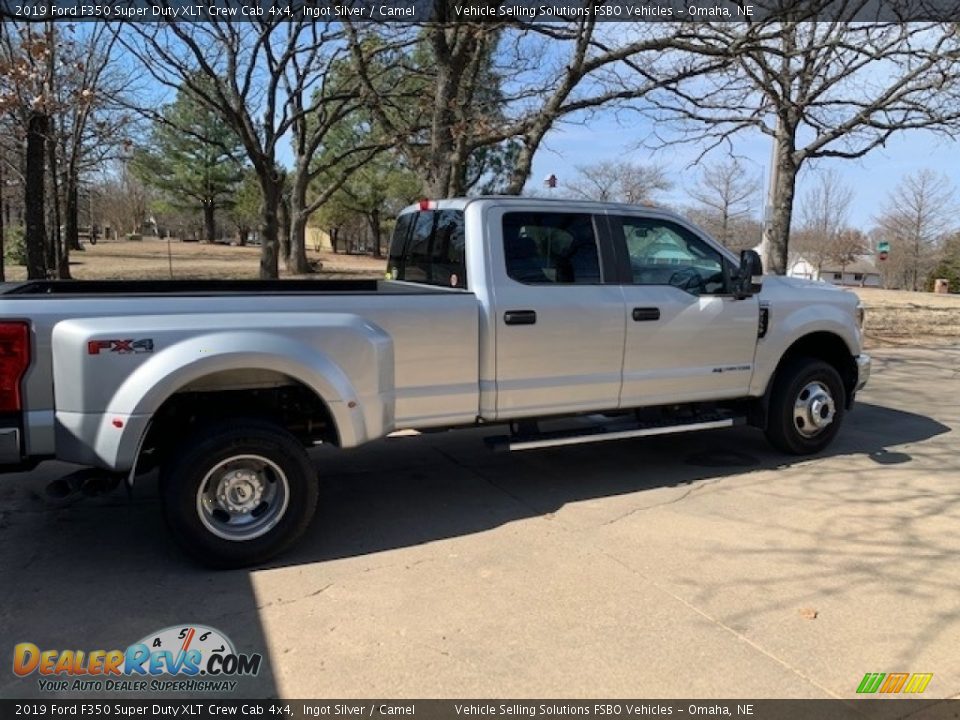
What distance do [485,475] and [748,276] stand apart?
2444 mm

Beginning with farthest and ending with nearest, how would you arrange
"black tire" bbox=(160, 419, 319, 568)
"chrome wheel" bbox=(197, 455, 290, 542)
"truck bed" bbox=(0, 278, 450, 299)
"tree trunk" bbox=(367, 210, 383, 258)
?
"tree trunk" bbox=(367, 210, 383, 258), "truck bed" bbox=(0, 278, 450, 299), "chrome wheel" bbox=(197, 455, 290, 542), "black tire" bbox=(160, 419, 319, 568)

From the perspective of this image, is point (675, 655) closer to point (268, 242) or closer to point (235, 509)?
point (235, 509)

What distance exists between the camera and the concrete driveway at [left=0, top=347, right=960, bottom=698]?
306 cm

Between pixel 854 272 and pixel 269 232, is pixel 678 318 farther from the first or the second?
pixel 854 272

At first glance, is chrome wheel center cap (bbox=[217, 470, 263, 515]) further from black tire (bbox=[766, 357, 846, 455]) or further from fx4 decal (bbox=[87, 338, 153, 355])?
black tire (bbox=[766, 357, 846, 455])

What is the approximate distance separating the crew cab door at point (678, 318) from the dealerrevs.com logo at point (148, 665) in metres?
3.11

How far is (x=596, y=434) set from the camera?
16.9 feet

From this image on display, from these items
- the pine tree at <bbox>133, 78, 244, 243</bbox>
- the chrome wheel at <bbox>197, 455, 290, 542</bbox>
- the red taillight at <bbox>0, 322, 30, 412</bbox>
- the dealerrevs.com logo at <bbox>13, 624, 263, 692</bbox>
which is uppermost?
the pine tree at <bbox>133, 78, 244, 243</bbox>

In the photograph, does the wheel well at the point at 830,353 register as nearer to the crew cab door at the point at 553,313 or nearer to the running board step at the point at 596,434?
the running board step at the point at 596,434

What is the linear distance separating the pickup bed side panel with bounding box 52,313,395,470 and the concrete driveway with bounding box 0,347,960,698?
Result: 775mm

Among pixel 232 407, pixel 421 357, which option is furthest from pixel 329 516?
pixel 421 357

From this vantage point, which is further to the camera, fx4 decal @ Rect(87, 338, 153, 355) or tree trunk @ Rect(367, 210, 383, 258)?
tree trunk @ Rect(367, 210, 383, 258)

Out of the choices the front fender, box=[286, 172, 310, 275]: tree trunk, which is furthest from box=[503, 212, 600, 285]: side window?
box=[286, 172, 310, 275]: tree trunk

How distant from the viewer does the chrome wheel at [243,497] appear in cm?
389
